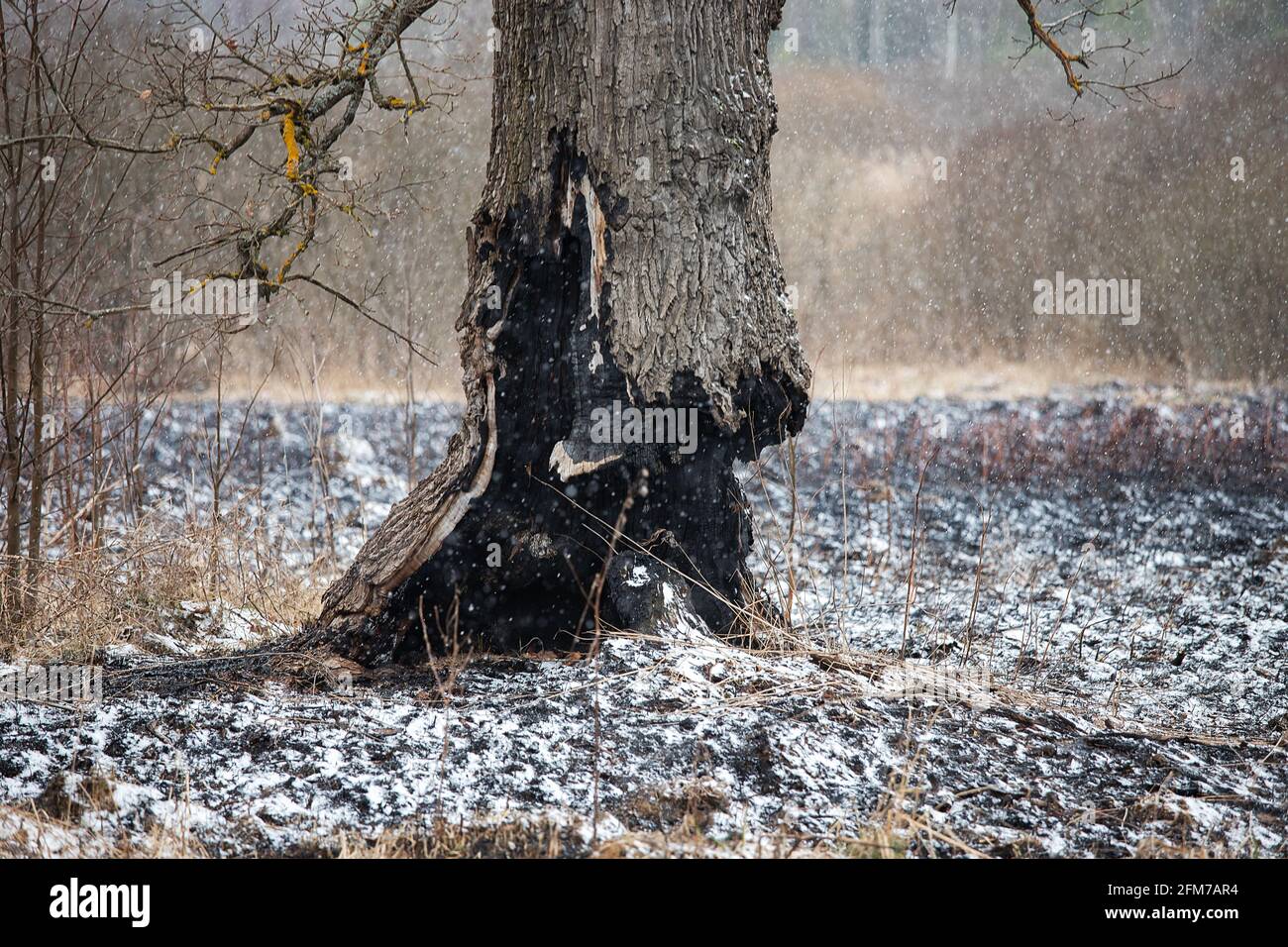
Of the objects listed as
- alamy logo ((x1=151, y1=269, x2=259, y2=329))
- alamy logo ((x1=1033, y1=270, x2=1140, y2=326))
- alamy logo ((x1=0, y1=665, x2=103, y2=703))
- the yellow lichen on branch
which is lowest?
alamy logo ((x1=0, y1=665, x2=103, y2=703))

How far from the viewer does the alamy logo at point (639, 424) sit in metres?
3.68

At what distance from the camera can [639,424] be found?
→ 3.70 metres

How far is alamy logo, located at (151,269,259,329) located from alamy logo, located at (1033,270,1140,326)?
13865 millimetres

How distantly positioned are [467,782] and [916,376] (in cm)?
1355

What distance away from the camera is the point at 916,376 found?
1526 cm

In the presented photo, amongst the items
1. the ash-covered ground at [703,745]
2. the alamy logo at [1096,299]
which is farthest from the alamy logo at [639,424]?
the alamy logo at [1096,299]

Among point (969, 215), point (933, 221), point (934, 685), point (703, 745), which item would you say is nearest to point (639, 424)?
point (703, 745)

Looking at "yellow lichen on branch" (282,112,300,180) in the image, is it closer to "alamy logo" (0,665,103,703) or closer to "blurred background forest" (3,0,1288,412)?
"alamy logo" (0,665,103,703)

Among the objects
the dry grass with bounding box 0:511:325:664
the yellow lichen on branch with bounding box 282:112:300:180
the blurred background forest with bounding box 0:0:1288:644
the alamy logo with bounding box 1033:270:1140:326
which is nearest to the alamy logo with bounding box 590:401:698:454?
the yellow lichen on branch with bounding box 282:112:300:180

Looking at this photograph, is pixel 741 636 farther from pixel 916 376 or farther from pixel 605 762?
pixel 916 376

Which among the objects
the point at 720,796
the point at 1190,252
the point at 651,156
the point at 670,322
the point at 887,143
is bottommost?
the point at 720,796

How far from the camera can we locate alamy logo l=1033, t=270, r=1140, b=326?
16266 mm
